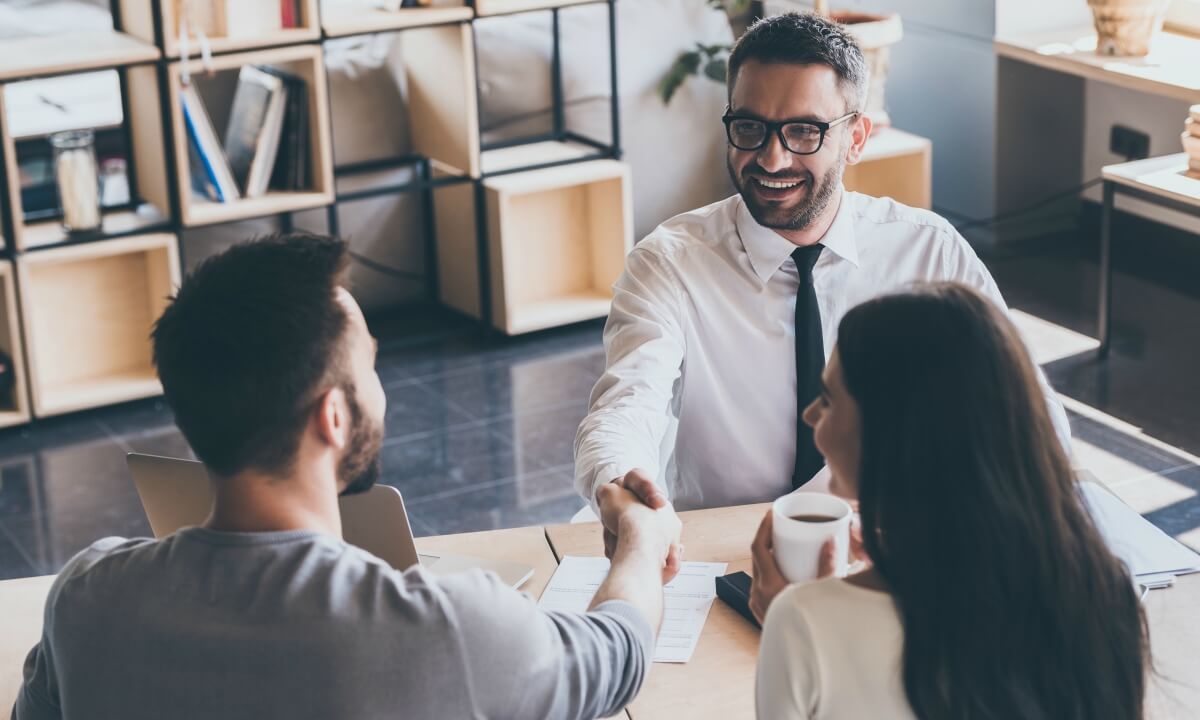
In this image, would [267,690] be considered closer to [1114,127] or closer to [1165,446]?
[1165,446]

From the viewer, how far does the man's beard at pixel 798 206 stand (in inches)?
87.9

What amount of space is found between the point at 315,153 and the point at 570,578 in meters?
2.65

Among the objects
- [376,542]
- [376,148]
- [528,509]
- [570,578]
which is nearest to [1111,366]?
[528,509]

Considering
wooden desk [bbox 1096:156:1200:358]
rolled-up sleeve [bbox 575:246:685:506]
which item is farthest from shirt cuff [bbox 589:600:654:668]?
wooden desk [bbox 1096:156:1200:358]

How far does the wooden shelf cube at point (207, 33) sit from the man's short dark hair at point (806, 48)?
206 centimetres

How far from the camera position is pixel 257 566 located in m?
1.26

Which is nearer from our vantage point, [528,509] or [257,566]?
[257,566]

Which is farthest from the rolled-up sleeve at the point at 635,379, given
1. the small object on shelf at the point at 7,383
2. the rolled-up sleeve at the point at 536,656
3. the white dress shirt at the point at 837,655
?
the small object on shelf at the point at 7,383

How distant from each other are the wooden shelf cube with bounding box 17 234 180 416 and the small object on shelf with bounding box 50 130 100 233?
0.32ft

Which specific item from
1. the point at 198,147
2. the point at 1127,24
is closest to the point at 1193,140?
the point at 1127,24

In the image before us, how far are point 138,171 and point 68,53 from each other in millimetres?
451

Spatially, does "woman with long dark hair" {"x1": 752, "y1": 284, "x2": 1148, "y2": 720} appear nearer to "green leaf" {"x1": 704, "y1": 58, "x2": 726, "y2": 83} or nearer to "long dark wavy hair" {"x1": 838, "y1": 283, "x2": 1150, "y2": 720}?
"long dark wavy hair" {"x1": 838, "y1": 283, "x2": 1150, "y2": 720}

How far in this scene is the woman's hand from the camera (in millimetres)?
1522

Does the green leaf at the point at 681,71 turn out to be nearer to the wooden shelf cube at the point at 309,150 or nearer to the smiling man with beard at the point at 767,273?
the wooden shelf cube at the point at 309,150
